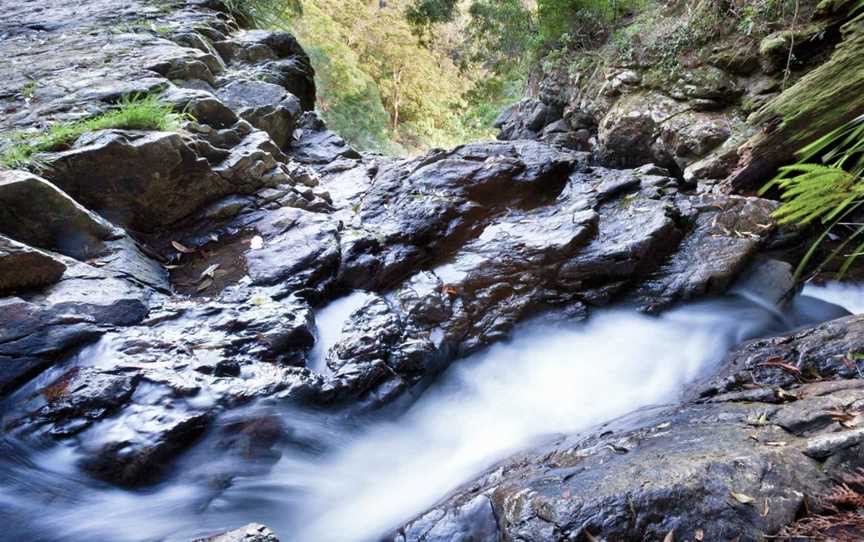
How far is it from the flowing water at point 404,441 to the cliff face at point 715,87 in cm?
178

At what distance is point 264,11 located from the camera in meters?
9.45

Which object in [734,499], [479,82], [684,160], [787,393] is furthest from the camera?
[479,82]

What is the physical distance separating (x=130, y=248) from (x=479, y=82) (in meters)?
14.1

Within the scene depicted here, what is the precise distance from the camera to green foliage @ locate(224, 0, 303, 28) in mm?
8870

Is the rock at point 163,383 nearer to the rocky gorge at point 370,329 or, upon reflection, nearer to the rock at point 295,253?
the rocky gorge at point 370,329

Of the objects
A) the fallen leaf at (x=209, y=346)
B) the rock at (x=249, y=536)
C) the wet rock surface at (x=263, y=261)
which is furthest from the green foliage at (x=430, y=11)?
the rock at (x=249, y=536)

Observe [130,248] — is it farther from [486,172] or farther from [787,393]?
[787,393]

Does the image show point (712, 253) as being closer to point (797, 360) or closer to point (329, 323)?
point (797, 360)

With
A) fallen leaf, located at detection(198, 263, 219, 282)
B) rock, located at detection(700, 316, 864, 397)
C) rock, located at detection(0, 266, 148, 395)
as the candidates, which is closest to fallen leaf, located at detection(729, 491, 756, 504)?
rock, located at detection(700, 316, 864, 397)

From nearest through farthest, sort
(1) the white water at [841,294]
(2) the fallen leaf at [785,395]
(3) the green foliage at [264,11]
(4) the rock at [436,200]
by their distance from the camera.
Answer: (2) the fallen leaf at [785,395] < (1) the white water at [841,294] < (4) the rock at [436,200] < (3) the green foliage at [264,11]

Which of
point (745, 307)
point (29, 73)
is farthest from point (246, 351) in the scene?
point (29, 73)

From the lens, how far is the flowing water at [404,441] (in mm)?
2494

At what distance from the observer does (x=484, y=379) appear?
151 inches

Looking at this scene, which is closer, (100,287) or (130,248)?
(100,287)
